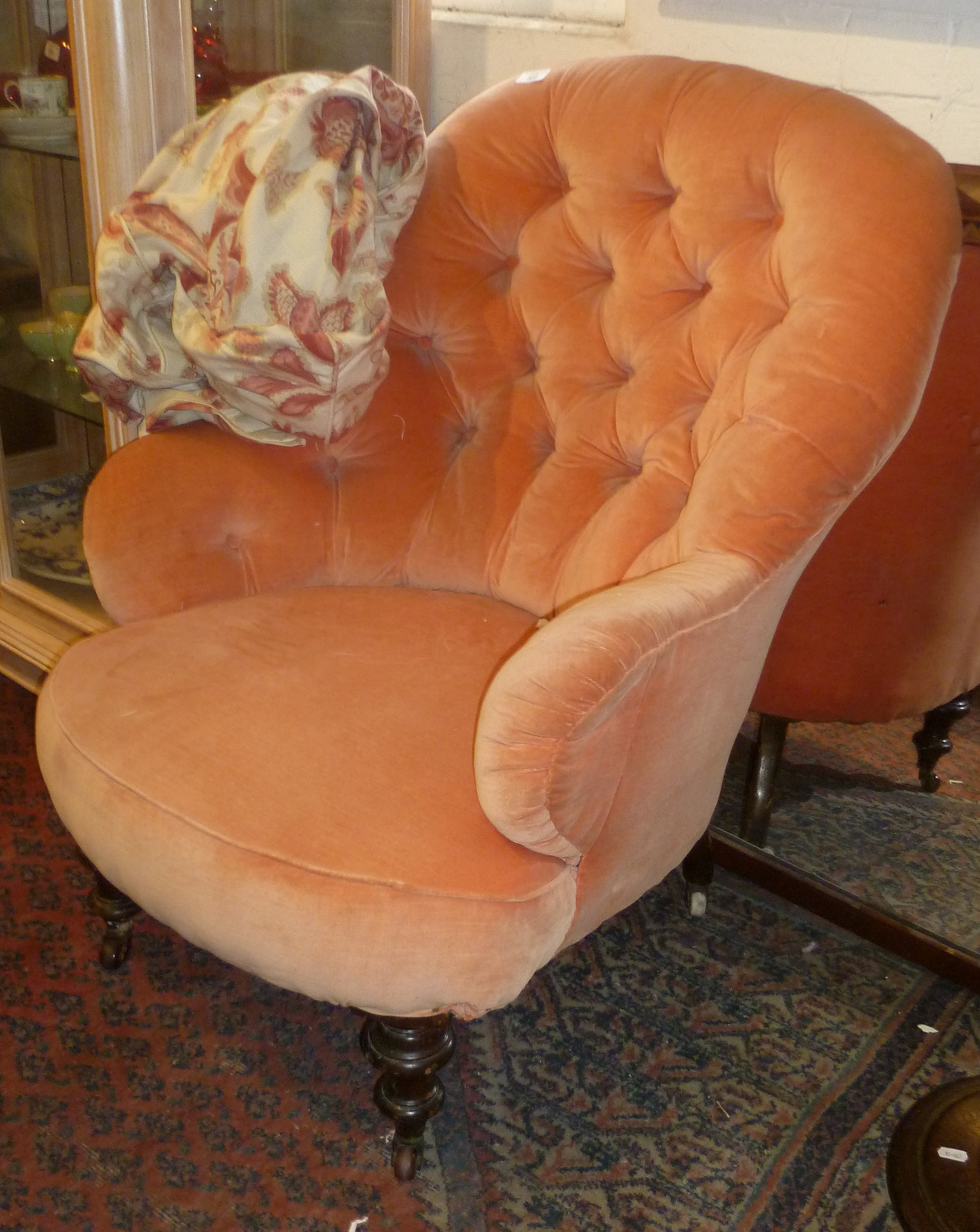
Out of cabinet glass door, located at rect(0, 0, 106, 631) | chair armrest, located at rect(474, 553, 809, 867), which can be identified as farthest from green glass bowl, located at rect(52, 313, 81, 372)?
chair armrest, located at rect(474, 553, 809, 867)

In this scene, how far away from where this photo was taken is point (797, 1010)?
1.30 m

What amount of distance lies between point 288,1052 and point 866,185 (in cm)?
107

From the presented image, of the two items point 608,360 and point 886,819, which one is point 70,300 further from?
point 886,819

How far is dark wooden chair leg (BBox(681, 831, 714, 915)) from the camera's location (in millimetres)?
1420

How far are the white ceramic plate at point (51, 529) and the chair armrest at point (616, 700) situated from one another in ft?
3.87

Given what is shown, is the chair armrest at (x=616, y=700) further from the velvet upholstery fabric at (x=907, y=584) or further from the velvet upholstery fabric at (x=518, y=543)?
the velvet upholstery fabric at (x=907, y=584)

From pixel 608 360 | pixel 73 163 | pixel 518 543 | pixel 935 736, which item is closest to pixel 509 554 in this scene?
pixel 518 543

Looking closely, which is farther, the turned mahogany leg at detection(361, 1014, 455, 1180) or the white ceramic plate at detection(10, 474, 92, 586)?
the white ceramic plate at detection(10, 474, 92, 586)

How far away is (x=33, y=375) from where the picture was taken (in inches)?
70.6

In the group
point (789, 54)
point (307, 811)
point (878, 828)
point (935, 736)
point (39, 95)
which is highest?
point (789, 54)

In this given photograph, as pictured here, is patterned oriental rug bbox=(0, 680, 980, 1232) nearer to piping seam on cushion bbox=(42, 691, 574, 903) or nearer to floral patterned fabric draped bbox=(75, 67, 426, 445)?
piping seam on cushion bbox=(42, 691, 574, 903)

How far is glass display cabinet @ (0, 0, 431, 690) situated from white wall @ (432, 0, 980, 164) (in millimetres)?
128

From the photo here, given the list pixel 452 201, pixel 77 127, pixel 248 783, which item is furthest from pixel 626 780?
pixel 77 127

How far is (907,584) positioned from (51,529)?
4.58 ft
